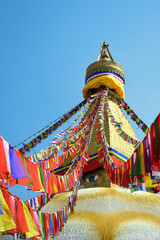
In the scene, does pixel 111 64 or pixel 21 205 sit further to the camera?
pixel 111 64

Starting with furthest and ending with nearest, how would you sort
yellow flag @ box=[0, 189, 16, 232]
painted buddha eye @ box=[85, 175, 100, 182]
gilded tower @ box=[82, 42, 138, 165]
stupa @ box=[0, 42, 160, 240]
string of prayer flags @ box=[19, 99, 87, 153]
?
gilded tower @ box=[82, 42, 138, 165]
string of prayer flags @ box=[19, 99, 87, 153]
painted buddha eye @ box=[85, 175, 100, 182]
stupa @ box=[0, 42, 160, 240]
yellow flag @ box=[0, 189, 16, 232]

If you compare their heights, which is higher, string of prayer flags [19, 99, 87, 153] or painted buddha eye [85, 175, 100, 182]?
string of prayer flags [19, 99, 87, 153]

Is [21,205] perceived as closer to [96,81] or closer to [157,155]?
[157,155]

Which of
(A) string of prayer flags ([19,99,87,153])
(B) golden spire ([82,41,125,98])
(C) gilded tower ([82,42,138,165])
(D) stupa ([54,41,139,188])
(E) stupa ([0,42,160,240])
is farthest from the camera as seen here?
(B) golden spire ([82,41,125,98])

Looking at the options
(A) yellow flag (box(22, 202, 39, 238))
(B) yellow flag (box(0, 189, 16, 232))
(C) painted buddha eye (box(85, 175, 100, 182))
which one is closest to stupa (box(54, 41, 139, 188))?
(C) painted buddha eye (box(85, 175, 100, 182))

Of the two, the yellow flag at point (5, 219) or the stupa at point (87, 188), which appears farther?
the stupa at point (87, 188)

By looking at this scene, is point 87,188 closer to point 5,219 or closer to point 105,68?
Answer: point 5,219

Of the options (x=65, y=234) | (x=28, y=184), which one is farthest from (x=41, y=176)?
(x=65, y=234)

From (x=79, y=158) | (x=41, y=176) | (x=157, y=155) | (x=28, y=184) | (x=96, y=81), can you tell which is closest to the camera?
(x=157, y=155)

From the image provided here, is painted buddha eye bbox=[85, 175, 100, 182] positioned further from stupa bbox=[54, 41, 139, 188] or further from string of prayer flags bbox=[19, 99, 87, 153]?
string of prayer flags bbox=[19, 99, 87, 153]

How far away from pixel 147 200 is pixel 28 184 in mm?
3913

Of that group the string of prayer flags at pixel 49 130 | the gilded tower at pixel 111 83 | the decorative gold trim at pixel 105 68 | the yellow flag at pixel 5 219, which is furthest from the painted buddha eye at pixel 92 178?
the decorative gold trim at pixel 105 68

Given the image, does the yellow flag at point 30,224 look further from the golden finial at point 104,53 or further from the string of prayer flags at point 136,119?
the golden finial at point 104,53

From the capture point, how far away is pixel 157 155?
3.34m
